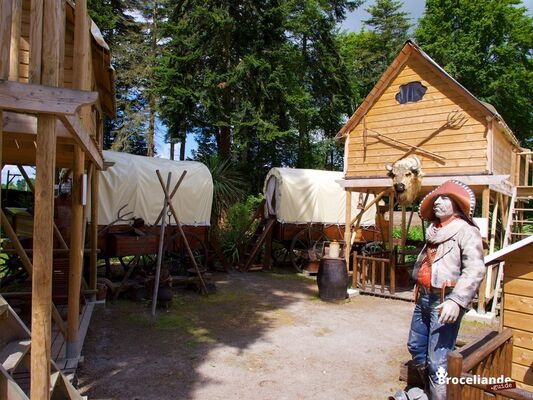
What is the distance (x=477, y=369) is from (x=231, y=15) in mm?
16736

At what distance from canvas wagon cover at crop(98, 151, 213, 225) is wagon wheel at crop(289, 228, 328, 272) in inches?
118

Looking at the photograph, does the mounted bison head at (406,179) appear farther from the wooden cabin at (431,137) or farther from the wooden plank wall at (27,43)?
the wooden plank wall at (27,43)

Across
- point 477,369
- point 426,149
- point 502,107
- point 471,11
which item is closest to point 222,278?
point 426,149

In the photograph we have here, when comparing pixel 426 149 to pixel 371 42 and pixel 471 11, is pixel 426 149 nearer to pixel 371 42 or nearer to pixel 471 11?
pixel 471 11

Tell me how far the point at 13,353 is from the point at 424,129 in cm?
816

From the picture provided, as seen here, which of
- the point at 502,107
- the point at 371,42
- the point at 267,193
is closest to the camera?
the point at 267,193

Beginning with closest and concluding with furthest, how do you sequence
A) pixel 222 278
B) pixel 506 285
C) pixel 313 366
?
pixel 506 285, pixel 313 366, pixel 222 278

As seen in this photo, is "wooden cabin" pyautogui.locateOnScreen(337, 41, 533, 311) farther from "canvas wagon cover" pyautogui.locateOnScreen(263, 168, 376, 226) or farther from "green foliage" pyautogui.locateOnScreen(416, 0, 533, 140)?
"green foliage" pyautogui.locateOnScreen(416, 0, 533, 140)

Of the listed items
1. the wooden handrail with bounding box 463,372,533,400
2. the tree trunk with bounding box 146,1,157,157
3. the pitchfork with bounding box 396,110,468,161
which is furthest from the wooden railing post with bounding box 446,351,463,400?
the tree trunk with bounding box 146,1,157,157

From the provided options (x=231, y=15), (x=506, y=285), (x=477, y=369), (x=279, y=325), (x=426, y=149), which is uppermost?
(x=231, y=15)

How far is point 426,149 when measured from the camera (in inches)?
343

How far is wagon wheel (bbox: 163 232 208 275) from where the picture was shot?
9719mm

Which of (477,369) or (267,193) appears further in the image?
(267,193)

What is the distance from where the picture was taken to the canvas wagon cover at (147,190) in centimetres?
934
